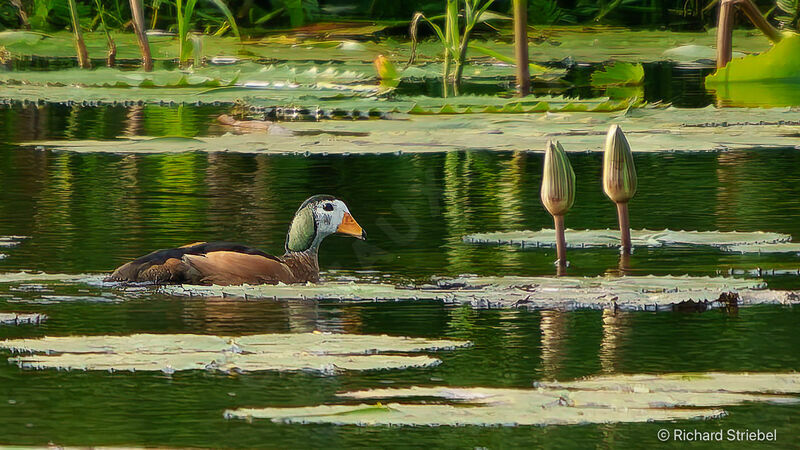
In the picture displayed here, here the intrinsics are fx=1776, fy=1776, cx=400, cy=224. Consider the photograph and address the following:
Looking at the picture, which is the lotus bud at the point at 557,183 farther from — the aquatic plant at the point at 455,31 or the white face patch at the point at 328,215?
the aquatic plant at the point at 455,31

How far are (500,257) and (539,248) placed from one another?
32cm

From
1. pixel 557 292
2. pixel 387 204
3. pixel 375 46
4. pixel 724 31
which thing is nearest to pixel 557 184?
pixel 557 292

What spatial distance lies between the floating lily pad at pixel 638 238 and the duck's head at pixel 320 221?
0.94m

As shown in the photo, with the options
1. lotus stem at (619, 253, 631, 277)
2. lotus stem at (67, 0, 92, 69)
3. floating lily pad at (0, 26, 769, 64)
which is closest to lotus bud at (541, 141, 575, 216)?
lotus stem at (619, 253, 631, 277)

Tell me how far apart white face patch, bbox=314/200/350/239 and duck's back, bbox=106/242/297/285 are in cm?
33

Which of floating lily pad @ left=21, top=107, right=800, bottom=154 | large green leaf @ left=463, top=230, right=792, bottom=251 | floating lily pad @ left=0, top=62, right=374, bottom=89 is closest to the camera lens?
large green leaf @ left=463, top=230, right=792, bottom=251

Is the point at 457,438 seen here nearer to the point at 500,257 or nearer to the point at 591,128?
the point at 500,257

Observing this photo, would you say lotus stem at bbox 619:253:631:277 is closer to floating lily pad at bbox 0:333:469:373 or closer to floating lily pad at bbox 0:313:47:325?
floating lily pad at bbox 0:333:469:373

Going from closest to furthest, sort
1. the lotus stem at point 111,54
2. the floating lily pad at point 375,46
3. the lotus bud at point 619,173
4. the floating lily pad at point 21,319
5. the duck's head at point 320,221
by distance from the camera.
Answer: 1. the floating lily pad at point 21,319
2. the duck's head at point 320,221
3. the lotus bud at point 619,173
4. the lotus stem at point 111,54
5. the floating lily pad at point 375,46

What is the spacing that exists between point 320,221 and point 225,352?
164 cm

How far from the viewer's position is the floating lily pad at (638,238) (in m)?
7.14

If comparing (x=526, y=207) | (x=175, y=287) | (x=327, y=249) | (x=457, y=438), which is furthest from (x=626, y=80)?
(x=457, y=438)

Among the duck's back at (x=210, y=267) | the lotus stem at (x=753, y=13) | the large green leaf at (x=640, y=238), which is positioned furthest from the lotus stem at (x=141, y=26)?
the duck's back at (x=210, y=267)

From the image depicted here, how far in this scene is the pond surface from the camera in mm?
4402
